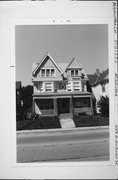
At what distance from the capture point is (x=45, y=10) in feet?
5.10

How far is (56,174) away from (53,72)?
0.50 metres

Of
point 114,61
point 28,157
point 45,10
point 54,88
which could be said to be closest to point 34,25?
point 45,10

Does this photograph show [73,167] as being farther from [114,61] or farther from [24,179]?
[114,61]

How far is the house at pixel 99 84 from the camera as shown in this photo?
1581mm

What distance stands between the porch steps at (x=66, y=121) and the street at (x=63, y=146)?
0.10 ft

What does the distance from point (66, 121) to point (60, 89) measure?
163mm

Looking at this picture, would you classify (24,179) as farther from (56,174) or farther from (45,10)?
(45,10)

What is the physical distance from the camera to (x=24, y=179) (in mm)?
1524

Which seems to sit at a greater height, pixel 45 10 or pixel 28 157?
pixel 45 10

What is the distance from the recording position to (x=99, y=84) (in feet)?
5.15

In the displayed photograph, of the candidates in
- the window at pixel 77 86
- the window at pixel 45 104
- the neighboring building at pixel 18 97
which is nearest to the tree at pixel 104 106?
the window at pixel 77 86

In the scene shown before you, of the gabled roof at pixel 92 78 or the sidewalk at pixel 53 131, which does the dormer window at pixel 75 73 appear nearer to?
the gabled roof at pixel 92 78

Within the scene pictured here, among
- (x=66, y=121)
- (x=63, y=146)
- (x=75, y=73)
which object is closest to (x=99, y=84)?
(x=75, y=73)

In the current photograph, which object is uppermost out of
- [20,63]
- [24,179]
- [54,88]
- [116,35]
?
[116,35]
